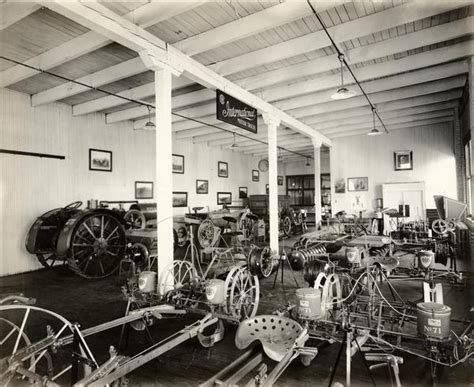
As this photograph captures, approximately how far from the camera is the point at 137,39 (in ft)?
13.5

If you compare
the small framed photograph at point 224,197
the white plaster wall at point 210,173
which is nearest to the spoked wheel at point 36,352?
the white plaster wall at point 210,173

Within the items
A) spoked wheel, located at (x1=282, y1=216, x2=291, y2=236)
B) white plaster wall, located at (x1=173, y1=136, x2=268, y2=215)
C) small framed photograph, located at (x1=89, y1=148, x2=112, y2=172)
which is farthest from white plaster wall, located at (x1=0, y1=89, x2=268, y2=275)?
spoked wheel, located at (x1=282, y1=216, x2=291, y2=236)

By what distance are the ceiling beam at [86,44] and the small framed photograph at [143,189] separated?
3.61m

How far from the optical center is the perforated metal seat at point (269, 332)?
2.66m

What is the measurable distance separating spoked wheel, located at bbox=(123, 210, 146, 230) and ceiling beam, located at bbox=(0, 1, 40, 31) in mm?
4416

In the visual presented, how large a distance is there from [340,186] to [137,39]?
32.6 feet

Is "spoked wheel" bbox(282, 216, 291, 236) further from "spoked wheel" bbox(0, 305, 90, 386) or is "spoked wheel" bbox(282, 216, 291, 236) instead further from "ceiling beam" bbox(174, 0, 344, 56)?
"spoked wheel" bbox(0, 305, 90, 386)

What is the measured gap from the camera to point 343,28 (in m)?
4.50

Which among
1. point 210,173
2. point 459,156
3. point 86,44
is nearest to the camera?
point 86,44

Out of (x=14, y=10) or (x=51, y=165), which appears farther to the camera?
(x=51, y=165)

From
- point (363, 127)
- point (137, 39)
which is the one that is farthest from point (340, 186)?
point (137, 39)

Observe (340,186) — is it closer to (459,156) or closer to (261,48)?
(459,156)

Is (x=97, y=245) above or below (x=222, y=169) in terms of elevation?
below

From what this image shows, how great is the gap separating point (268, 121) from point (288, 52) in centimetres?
269
